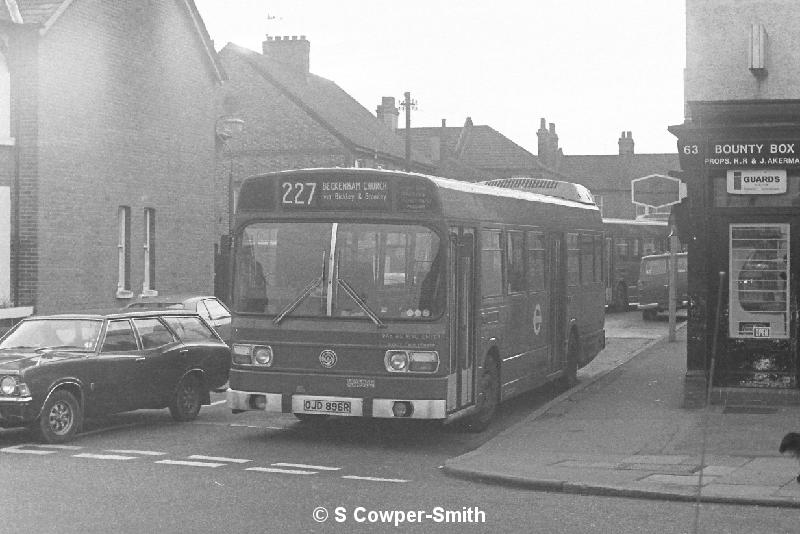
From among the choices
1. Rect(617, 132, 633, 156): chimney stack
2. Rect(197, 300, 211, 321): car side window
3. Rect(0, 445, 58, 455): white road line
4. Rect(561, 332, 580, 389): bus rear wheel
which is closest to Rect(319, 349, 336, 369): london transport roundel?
Rect(0, 445, 58, 455): white road line

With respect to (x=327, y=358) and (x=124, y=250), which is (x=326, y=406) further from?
(x=124, y=250)

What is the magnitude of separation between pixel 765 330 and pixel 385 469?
248 inches

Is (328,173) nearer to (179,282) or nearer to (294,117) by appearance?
(179,282)

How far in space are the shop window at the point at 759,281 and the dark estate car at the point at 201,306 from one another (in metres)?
8.43

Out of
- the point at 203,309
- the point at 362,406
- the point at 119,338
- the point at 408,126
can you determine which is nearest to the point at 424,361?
the point at 362,406

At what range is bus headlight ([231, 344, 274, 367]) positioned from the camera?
44.7ft

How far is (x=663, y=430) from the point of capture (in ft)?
47.1

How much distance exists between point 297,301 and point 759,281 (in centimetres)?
620

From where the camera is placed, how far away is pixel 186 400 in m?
16.0

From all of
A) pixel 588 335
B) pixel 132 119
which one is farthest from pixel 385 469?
pixel 132 119

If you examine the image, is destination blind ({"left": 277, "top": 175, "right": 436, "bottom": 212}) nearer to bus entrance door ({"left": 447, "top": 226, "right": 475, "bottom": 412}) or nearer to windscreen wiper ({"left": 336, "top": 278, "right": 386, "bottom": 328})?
bus entrance door ({"left": 447, "top": 226, "right": 475, "bottom": 412})

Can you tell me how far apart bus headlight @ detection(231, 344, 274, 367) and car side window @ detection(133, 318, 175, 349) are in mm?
2029

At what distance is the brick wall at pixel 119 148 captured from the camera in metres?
26.5

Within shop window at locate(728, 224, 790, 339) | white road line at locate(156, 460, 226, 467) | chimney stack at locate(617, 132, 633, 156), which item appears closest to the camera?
white road line at locate(156, 460, 226, 467)
